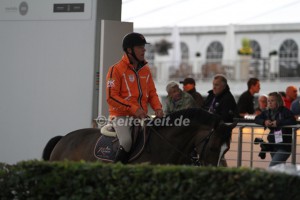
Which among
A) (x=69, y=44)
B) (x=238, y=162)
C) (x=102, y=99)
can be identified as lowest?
(x=238, y=162)

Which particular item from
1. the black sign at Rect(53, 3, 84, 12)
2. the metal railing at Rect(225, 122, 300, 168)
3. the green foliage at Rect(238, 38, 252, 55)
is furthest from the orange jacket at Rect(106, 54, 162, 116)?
the green foliage at Rect(238, 38, 252, 55)

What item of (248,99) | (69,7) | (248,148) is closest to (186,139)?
(69,7)

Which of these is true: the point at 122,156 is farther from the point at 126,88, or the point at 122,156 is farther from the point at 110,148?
the point at 126,88

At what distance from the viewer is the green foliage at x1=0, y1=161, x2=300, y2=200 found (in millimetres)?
6977

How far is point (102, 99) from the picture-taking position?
1327cm

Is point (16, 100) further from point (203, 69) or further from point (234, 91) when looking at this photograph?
point (203, 69)

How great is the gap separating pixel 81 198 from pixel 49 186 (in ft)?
1.15

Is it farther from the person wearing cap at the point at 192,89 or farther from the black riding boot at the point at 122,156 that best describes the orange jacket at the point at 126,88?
the person wearing cap at the point at 192,89

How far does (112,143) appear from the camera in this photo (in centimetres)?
1029

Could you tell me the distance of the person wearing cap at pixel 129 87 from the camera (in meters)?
10.1

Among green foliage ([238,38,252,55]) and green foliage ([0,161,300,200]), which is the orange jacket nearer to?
green foliage ([0,161,300,200])

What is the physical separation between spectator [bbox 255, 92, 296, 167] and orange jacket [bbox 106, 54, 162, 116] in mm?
3170

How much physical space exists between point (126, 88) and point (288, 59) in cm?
3292

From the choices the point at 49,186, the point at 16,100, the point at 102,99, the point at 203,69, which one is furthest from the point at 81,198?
the point at 203,69
